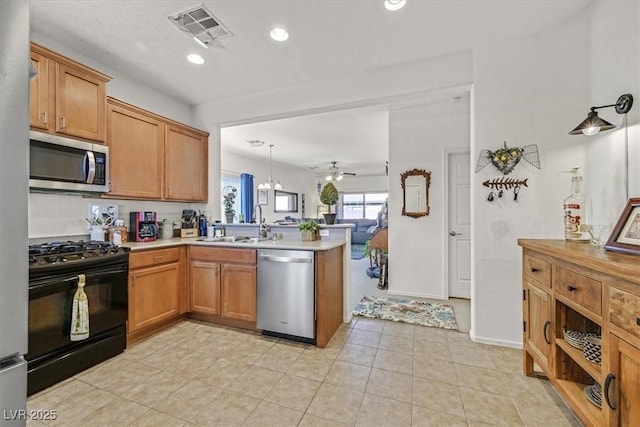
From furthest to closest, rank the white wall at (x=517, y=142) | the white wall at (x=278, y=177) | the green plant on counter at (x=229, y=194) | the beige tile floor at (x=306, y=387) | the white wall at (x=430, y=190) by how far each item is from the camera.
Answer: the white wall at (x=278, y=177), the green plant on counter at (x=229, y=194), the white wall at (x=430, y=190), the white wall at (x=517, y=142), the beige tile floor at (x=306, y=387)

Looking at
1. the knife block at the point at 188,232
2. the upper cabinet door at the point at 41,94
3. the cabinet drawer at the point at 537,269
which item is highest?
the upper cabinet door at the point at 41,94

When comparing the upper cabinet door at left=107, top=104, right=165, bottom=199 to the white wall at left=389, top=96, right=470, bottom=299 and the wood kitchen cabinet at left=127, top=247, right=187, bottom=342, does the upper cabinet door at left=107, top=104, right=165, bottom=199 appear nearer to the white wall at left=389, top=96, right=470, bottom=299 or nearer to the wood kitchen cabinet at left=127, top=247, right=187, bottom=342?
the wood kitchen cabinet at left=127, top=247, right=187, bottom=342

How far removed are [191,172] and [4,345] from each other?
126 inches

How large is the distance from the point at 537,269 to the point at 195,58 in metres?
3.41

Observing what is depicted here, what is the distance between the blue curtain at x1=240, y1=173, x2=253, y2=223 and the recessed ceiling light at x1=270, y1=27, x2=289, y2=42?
4.69 m

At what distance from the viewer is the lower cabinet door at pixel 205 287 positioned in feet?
9.35

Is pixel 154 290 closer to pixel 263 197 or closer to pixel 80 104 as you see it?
pixel 80 104

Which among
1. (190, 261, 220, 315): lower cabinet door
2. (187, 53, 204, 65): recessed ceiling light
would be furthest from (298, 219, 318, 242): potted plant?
(187, 53, 204, 65): recessed ceiling light

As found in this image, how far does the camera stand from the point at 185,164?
3414 mm

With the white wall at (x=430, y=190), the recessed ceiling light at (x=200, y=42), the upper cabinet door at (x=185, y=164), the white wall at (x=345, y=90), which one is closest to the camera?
the recessed ceiling light at (x=200, y=42)

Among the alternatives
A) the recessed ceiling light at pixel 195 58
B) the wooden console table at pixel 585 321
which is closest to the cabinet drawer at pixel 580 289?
the wooden console table at pixel 585 321

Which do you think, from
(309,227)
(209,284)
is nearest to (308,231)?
(309,227)

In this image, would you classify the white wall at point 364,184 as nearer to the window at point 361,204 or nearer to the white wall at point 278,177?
the window at point 361,204

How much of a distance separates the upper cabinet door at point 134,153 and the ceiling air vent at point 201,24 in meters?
1.11
